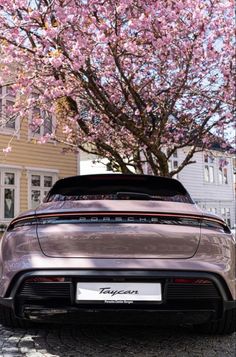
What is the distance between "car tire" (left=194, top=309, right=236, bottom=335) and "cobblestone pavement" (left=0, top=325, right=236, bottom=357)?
0.06 meters

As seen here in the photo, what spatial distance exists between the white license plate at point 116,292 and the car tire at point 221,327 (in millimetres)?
823

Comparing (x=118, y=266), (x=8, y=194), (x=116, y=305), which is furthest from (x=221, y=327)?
(x=8, y=194)

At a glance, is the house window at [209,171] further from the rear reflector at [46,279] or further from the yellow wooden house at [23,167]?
the rear reflector at [46,279]

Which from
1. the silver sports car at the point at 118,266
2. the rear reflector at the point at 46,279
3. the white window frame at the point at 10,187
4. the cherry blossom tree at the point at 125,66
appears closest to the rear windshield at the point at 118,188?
the silver sports car at the point at 118,266

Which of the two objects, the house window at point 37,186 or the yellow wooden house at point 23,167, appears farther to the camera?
the house window at point 37,186

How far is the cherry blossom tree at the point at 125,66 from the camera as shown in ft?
23.2

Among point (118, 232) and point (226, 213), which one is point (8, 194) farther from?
point (226, 213)

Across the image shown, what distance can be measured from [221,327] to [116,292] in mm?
1241

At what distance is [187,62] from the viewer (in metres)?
8.98

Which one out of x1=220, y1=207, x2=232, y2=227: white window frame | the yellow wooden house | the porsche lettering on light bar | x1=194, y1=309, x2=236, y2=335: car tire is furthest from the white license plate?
x1=220, y1=207, x2=232, y2=227: white window frame

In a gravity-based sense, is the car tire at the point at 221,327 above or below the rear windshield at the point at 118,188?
below

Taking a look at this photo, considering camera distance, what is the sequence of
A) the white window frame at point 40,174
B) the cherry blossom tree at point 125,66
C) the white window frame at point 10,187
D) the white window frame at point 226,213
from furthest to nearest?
1. the white window frame at point 226,213
2. the white window frame at point 40,174
3. the white window frame at point 10,187
4. the cherry blossom tree at point 125,66

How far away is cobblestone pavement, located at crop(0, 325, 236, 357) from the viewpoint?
3305mm

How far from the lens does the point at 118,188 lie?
3.83 m
